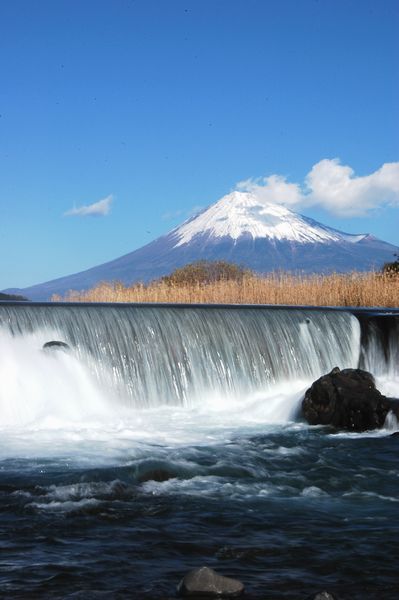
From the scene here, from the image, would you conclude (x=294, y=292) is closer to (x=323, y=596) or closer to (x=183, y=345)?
(x=183, y=345)

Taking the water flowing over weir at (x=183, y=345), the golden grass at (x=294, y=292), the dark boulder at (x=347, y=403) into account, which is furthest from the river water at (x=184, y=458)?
the golden grass at (x=294, y=292)

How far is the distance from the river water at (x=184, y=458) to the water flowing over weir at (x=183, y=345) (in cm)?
2

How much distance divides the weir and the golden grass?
5.51 meters

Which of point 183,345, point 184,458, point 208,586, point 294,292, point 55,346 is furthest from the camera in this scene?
point 294,292

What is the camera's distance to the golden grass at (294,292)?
19.7 metres

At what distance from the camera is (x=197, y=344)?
12.4 meters

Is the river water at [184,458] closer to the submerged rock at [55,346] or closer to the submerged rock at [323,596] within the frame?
A: the submerged rock at [55,346]

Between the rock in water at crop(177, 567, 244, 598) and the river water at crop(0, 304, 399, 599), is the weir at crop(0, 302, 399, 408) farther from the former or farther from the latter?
the rock in water at crop(177, 567, 244, 598)

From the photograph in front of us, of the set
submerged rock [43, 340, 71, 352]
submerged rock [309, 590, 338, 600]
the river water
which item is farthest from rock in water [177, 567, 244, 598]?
submerged rock [43, 340, 71, 352]

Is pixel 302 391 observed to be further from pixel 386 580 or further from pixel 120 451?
pixel 386 580

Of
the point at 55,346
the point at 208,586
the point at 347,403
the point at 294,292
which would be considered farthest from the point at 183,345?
the point at 294,292

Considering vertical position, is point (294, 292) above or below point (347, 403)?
above

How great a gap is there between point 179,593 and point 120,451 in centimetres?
407

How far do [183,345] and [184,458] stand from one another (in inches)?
175
